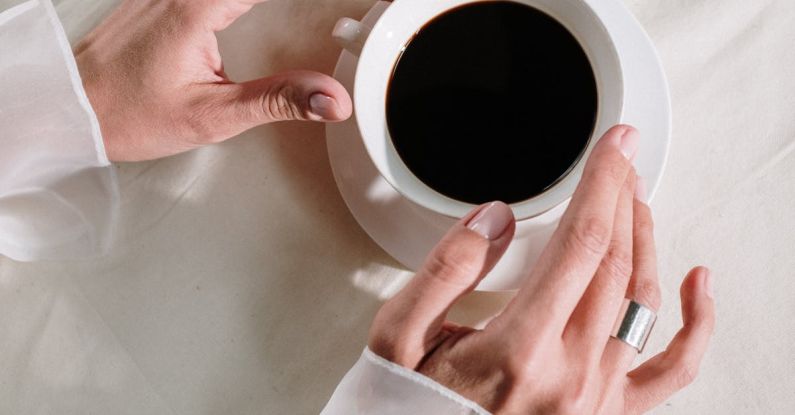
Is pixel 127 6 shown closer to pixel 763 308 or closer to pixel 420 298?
→ pixel 420 298

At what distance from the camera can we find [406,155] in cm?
80

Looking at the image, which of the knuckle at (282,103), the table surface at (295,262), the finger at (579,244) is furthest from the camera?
the table surface at (295,262)

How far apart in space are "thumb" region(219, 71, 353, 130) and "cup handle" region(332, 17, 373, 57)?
0.14 ft

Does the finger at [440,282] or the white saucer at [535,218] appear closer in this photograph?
the finger at [440,282]

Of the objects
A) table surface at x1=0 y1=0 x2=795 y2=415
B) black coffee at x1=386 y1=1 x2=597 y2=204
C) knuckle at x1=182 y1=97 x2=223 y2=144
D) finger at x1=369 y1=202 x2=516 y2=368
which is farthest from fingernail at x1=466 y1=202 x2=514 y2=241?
knuckle at x1=182 y1=97 x2=223 y2=144

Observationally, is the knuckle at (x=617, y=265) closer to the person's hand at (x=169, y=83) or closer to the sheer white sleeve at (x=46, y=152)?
the person's hand at (x=169, y=83)

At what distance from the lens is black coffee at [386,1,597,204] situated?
2.59 feet

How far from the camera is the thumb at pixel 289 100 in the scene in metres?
0.75

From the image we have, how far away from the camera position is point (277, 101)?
2.57 ft

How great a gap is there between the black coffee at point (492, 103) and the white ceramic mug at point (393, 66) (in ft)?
0.05

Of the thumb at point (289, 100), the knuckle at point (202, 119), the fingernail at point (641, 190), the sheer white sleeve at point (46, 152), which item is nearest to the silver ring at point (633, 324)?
the fingernail at point (641, 190)

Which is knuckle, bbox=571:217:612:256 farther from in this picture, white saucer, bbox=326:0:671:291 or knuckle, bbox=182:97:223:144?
knuckle, bbox=182:97:223:144

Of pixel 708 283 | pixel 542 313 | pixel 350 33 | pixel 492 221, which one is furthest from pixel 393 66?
pixel 708 283

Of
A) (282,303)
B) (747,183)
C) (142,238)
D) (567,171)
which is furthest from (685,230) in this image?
(142,238)
